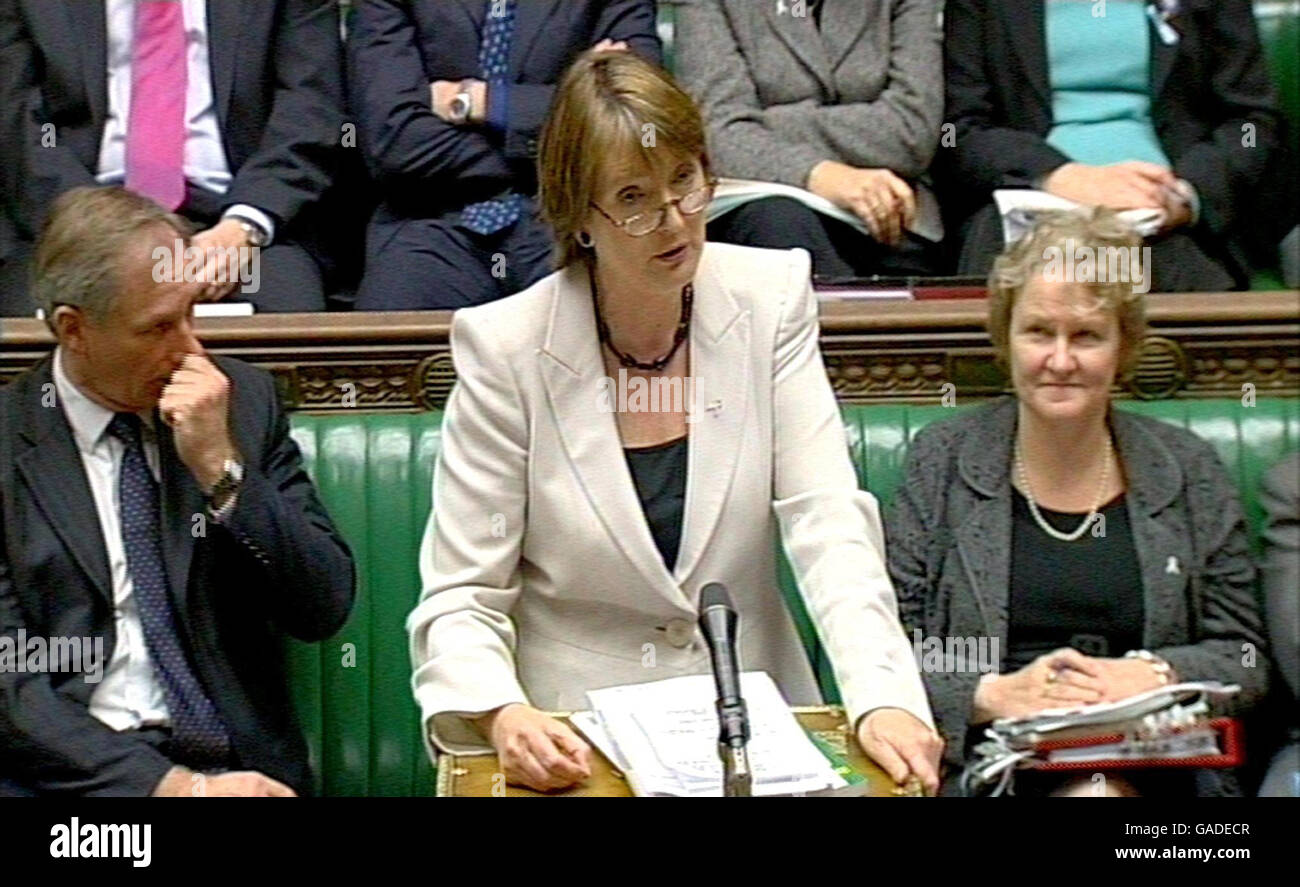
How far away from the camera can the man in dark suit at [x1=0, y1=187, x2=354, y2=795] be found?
209 centimetres

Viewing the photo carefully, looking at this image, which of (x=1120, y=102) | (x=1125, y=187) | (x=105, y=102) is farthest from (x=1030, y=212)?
(x=105, y=102)

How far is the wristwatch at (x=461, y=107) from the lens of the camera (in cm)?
269

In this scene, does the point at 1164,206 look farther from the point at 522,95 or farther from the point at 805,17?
the point at 522,95

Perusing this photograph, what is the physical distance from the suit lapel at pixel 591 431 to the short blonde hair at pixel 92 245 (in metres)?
0.39

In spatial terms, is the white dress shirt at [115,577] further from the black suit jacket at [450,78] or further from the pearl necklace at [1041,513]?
the pearl necklace at [1041,513]

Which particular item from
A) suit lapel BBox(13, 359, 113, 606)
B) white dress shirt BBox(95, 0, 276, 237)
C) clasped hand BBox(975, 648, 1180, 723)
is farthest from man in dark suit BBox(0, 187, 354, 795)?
clasped hand BBox(975, 648, 1180, 723)

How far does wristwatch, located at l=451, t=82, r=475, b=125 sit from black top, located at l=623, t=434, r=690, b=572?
0.74 m

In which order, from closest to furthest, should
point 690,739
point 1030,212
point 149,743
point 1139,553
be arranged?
point 690,739, point 149,743, point 1139,553, point 1030,212

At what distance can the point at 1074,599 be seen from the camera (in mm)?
2201

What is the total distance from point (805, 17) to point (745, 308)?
734mm

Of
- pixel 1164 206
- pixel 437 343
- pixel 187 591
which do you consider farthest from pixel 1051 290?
pixel 187 591

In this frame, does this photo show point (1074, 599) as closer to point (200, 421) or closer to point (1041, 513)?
point (1041, 513)

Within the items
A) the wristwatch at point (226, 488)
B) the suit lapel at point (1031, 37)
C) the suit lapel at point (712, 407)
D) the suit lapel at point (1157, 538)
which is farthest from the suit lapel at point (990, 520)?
the wristwatch at point (226, 488)

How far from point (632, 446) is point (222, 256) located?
2.35 ft
